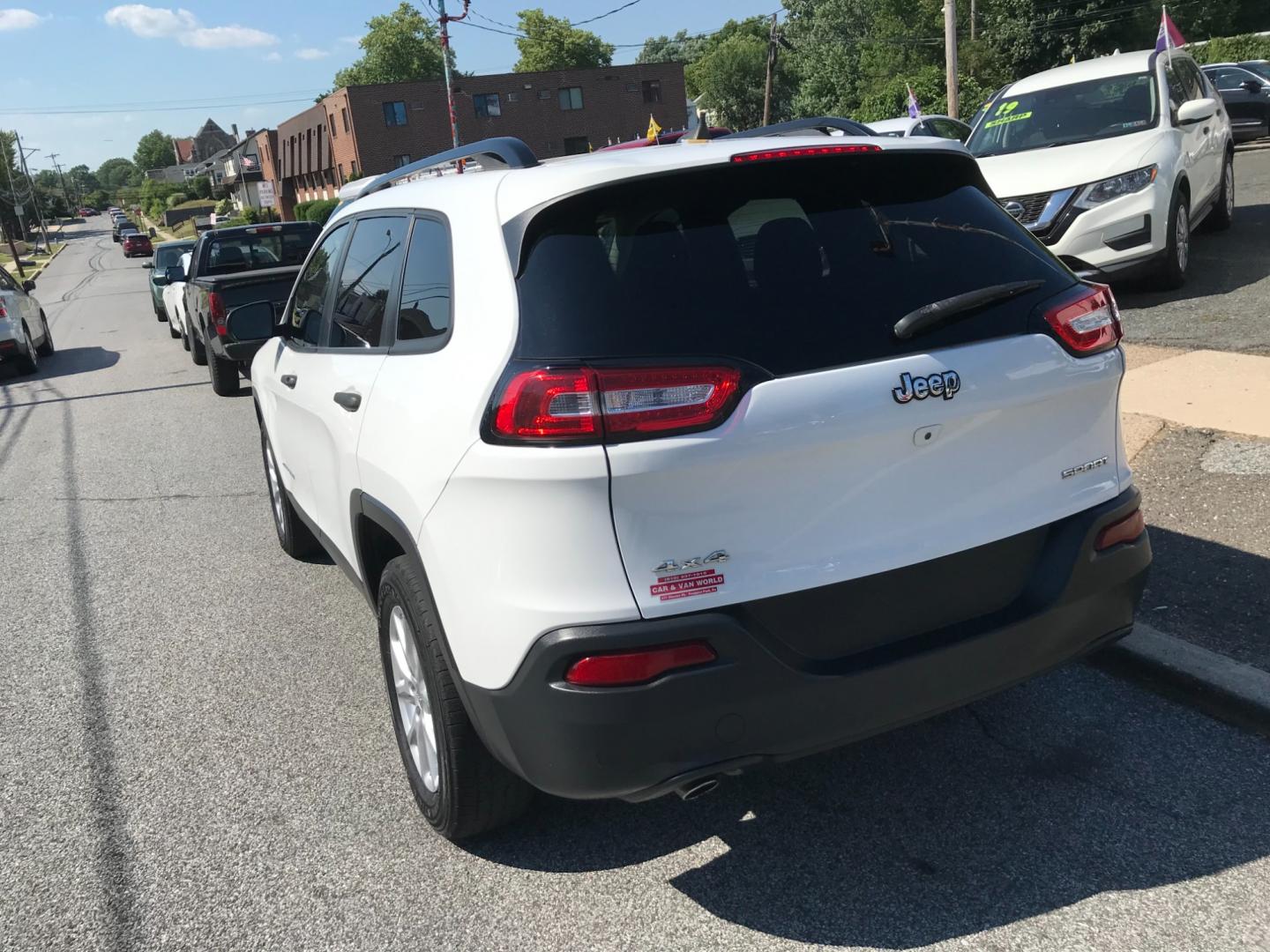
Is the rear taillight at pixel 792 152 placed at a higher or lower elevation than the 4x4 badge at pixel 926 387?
higher

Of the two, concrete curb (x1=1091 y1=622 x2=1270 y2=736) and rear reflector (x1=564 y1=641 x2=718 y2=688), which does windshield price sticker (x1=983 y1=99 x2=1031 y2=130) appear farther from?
rear reflector (x1=564 y1=641 x2=718 y2=688)

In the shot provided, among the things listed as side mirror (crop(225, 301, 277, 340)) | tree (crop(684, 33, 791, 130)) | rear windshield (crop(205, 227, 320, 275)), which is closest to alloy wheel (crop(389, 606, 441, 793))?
side mirror (crop(225, 301, 277, 340))

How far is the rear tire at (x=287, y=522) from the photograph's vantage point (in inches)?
225

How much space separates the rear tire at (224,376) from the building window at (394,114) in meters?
59.7

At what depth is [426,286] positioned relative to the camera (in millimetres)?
3158

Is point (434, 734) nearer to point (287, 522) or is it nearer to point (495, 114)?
point (287, 522)

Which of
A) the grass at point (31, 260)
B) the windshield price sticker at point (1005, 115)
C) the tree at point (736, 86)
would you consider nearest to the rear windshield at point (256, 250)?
the windshield price sticker at point (1005, 115)

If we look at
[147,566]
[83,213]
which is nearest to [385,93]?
[147,566]

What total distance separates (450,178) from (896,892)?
2400mm

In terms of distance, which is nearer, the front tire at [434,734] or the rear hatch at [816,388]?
the rear hatch at [816,388]

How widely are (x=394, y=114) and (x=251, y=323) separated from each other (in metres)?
67.2

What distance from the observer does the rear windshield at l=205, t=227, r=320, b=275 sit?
13195 millimetres

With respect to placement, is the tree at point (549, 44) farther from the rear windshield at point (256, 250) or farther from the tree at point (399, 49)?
the rear windshield at point (256, 250)

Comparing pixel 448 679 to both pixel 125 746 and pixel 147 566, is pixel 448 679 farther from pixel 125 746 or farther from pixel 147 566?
pixel 147 566
